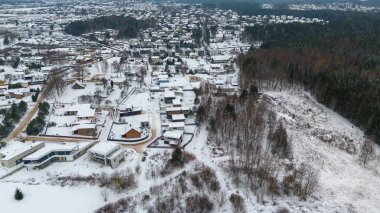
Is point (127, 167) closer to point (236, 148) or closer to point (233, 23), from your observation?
point (236, 148)

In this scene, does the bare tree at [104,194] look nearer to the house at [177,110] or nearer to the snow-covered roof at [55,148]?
the snow-covered roof at [55,148]

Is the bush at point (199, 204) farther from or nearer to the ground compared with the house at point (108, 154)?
nearer to the ground

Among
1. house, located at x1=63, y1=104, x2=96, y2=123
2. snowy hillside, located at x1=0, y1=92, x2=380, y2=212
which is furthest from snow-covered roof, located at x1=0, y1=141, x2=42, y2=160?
house, located at x1=63, y1=104, x2=96, y2=123

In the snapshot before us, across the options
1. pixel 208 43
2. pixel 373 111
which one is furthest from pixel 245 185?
pixel 208 43

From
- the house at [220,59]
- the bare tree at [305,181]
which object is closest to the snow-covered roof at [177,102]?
the bare tree at [305,181]

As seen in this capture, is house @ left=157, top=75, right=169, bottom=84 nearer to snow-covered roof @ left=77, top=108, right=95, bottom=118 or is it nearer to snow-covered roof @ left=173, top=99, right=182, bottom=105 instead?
snow-covered roof @ left=173, top=99, right=182, bottom=105

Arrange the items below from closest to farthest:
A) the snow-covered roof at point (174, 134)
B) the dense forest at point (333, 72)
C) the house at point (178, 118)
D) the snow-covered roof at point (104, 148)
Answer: the snow-covered roof at point (104, 148), the snow-covered roof at point (174, 134), the house at point (178, 118), the dense forest at point (333, 72)
